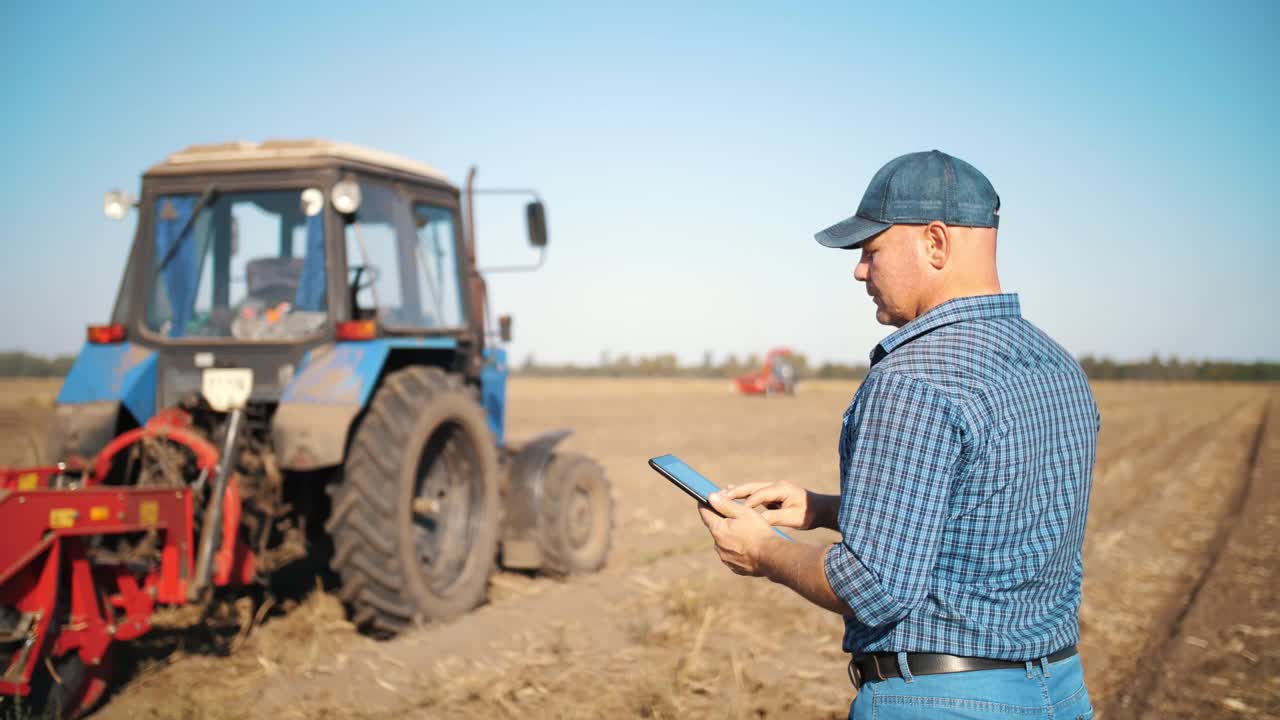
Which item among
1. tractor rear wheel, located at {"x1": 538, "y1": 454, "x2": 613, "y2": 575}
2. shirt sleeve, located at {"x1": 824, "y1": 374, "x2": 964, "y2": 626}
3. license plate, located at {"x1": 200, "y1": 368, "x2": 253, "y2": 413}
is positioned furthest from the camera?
tractor rear wheel, located at {"x1": 538, "y1": 454, "x2": 613, "y2": 575}

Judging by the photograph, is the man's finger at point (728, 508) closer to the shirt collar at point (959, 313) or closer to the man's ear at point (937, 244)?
the shirt collar at point (959, 313)

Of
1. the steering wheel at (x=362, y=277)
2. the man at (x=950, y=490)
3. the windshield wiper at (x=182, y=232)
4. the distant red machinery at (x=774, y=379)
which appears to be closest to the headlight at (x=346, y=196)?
the steering wheel at (x=362, y=277)

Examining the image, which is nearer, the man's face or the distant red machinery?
the man's face

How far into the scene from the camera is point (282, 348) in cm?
529

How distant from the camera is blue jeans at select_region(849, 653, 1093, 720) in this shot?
173 cm

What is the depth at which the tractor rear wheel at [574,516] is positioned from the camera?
6.69 m

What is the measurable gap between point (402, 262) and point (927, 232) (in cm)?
467

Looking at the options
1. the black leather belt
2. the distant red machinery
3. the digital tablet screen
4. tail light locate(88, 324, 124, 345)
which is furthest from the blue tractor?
the distant red machinery

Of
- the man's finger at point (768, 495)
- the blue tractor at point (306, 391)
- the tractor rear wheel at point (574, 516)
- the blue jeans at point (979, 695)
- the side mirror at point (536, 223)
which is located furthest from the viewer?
the tractor rear wheel at point (574, 516)

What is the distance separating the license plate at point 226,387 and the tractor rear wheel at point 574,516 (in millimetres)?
2175

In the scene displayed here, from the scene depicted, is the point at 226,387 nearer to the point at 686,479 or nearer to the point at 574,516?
the point at 574,516

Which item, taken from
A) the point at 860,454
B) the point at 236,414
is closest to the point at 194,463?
the point at 236,414

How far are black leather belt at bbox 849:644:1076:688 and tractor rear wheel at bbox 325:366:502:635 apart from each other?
11.7ft

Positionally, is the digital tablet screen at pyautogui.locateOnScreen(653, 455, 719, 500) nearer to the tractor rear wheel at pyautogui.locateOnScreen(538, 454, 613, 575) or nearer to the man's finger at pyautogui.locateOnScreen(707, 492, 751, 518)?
the man's finger at pyautogui.locateOnScreen(707, 492, 751, 518)
